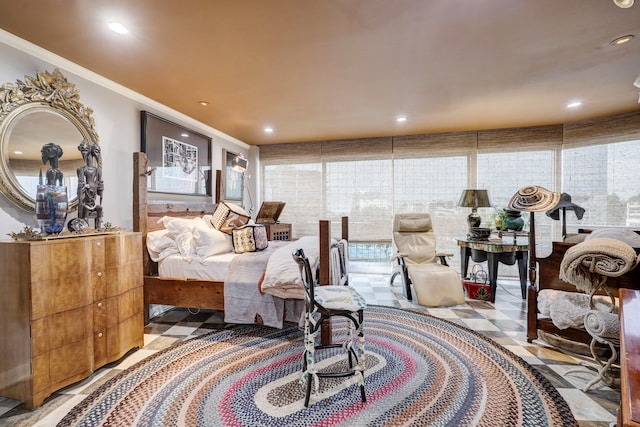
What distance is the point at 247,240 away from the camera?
306cm

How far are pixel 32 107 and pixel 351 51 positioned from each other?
2.45m

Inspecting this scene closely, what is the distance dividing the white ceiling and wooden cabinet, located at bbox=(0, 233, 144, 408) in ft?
4.84

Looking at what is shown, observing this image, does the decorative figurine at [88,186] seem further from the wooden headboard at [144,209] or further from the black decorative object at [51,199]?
the wooden headboard at [144,209]

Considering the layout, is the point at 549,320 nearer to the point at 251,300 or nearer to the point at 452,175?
the point at 251,300

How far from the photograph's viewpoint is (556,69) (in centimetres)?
249

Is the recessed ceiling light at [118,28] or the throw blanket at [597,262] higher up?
the recessed ceiling light at [118,28]

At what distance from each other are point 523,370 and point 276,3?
304cm

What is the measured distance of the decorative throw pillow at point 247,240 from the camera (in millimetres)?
3043

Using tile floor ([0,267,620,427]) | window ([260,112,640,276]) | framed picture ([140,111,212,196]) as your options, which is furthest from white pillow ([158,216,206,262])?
window ([260,112,640,276])

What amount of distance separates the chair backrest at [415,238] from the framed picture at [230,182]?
9.08 ft

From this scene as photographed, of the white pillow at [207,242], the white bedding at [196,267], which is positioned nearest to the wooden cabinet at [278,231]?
the white pillow at [207,242]

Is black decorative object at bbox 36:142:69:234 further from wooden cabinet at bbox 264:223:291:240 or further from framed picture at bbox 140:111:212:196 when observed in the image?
wooden cabinet at bbox 264:223:291:240

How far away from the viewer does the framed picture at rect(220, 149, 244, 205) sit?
447 cm

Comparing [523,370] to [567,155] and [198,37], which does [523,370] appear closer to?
[198,37]
